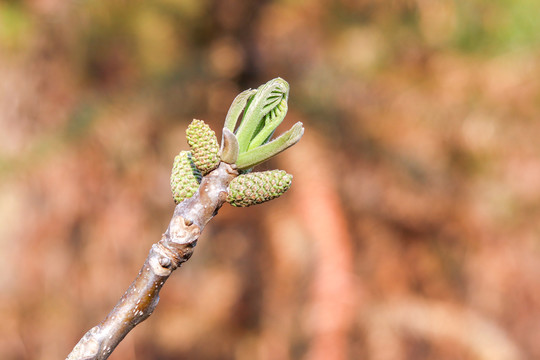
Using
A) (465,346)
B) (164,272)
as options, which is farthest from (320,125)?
(164,272)

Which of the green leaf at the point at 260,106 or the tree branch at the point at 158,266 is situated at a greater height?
the green leaf at the point at 260,106

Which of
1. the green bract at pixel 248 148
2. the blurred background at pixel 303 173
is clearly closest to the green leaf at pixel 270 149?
the green bract at pixel 248 148

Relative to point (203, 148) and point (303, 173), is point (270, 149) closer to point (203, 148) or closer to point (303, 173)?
point (203, 148)

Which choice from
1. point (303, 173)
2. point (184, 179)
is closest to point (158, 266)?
point (184, 179)

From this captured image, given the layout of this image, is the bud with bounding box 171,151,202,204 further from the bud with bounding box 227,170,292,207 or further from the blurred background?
the blurred background

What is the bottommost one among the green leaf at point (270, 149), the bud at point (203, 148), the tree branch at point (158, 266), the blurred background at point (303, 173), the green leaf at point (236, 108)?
the tree branch at point (158, 266)

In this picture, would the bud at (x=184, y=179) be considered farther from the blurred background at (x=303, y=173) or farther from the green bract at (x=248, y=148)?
the blurred background at (x=303, y=173)

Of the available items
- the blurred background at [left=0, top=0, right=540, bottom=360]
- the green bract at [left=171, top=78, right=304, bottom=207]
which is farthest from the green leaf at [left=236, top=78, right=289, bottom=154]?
the blurred background at [left=0, top=0, right=540, bottom=360]

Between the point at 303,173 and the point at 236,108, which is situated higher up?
the point at 303,173
